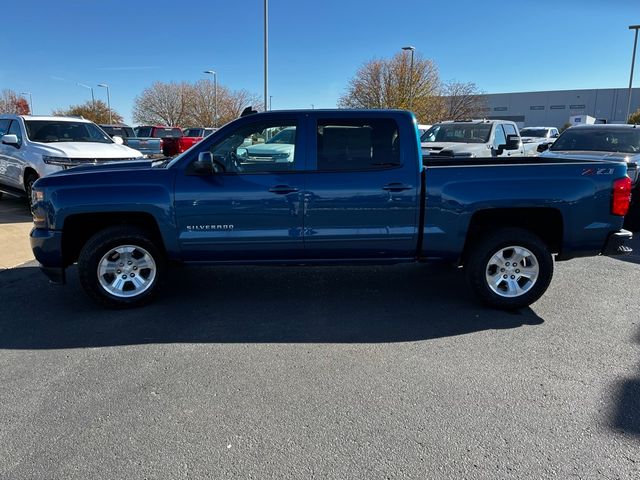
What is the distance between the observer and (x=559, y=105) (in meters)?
80.6

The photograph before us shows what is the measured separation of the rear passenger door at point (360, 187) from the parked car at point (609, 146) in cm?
540

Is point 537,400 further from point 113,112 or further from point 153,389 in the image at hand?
point 113,112

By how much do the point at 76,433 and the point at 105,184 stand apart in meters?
2.43

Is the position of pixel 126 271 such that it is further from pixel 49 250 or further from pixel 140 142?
pixel 140 142

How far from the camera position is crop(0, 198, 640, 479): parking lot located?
2602 millimetres

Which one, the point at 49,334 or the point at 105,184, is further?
the point at 105,184

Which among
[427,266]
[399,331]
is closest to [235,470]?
[399,331]

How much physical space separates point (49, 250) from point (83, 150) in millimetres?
5556

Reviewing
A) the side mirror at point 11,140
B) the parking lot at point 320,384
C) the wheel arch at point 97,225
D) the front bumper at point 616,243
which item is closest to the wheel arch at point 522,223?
the front bumper at point 616,243

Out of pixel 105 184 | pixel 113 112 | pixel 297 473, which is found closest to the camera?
pixel 297 473

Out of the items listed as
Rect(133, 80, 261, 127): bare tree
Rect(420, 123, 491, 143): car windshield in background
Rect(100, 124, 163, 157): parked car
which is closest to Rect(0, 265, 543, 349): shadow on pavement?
Rect(420, 123, 491, 143): car windshield in background

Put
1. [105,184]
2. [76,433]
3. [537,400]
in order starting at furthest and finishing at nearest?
[105,184] → [537,400] → [76,433]

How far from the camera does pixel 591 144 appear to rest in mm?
9859

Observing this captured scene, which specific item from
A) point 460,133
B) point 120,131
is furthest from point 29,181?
point 120,131
